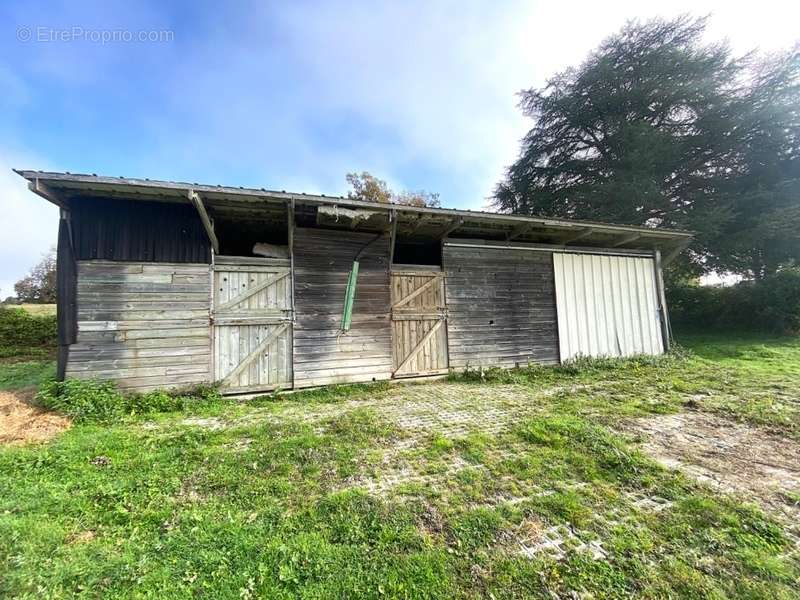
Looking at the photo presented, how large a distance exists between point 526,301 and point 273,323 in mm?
5891

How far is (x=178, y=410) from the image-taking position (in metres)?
4.82

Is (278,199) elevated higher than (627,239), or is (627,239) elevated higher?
(278,199)

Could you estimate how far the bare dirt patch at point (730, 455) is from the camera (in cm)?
248

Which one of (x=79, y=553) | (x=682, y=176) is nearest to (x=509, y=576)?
(x=79, y=553)

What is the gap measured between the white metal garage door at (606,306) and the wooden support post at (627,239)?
1.25ft

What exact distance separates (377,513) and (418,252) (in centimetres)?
625

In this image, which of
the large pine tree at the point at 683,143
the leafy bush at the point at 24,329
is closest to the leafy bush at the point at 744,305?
the large pine tree at the point at 683,143

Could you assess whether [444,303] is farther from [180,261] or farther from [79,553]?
[79,553]

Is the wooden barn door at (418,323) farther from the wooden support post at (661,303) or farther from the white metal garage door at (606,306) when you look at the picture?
the wooden support post at (661,303)

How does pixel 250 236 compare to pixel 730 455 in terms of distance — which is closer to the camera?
pixel 730 455

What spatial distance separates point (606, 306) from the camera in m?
8.52

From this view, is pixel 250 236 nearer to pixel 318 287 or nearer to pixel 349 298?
pixel 318 287

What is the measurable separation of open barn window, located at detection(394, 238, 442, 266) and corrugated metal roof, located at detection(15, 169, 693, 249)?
0.93 m

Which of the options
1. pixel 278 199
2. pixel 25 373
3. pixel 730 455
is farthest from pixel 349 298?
pixel 25 373
